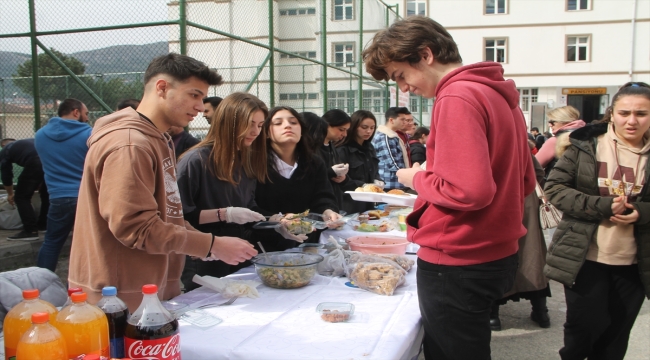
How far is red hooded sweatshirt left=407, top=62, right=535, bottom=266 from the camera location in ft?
Result: 4.94

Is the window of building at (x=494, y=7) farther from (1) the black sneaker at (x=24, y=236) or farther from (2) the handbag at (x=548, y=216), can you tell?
(1) the black sneaker at (x=24, y=236)

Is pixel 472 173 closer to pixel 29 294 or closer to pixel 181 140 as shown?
pixel 29 294

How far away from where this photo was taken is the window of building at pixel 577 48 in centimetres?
2478

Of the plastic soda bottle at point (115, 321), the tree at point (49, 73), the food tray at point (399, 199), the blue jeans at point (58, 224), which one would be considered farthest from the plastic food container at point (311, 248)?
the tree at point (49, 73)

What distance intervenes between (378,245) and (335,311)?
967mm

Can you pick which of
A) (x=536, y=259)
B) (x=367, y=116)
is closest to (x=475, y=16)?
(x=367, y=116)

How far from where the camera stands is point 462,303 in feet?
5.43

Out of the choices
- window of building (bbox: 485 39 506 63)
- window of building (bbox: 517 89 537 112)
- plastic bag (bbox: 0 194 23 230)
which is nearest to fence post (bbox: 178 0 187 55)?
plastic bag (bbox: 0 194 23 230)

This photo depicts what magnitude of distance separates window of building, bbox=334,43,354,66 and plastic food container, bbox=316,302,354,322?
927 centimetres

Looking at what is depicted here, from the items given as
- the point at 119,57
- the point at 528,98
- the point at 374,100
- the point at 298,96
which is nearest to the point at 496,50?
the point at 528,98

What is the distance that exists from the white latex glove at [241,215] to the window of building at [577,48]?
26.5 metres

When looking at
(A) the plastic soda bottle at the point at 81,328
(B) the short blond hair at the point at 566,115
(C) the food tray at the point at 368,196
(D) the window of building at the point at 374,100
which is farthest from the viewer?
(D) the window of building at the point at 374,100

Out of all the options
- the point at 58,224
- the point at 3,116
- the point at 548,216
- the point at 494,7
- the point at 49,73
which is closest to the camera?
the point at 548,216

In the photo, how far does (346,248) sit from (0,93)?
285 inches
